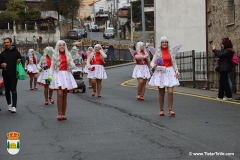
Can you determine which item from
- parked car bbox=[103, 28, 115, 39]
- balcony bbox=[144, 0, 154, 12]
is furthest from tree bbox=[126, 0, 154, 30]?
parked car bbox=[103, 28, 115, 39]

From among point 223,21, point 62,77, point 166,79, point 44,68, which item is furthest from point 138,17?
point 62,77

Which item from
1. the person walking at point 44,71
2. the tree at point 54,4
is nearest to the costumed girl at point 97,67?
the person walking at point 44,71

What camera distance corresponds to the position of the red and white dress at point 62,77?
12773 mm

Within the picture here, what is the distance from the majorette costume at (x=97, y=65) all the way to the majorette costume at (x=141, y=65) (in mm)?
1542

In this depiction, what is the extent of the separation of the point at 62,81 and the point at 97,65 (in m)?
6.62

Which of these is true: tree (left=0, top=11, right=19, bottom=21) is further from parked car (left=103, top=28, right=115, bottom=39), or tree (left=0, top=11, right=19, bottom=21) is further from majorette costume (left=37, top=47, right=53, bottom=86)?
majorette costume (left=37, top=47, right=53, bottom=86)

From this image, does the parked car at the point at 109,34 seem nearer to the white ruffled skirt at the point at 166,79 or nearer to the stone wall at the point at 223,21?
the stone wall at the point at 223,21

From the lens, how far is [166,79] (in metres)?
13.1

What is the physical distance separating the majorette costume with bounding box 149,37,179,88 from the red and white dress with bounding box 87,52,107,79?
605 centimetres

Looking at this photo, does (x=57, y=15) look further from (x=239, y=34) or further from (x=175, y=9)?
(x=239, y=34)

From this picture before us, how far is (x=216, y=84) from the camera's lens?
22.1 meters

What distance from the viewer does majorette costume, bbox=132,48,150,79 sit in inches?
703

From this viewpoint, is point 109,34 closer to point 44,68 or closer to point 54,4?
point 54,4

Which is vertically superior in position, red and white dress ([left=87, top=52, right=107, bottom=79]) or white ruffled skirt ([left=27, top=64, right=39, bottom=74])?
red and white dress ([left=87, top=52, right=107, bottom=79])
